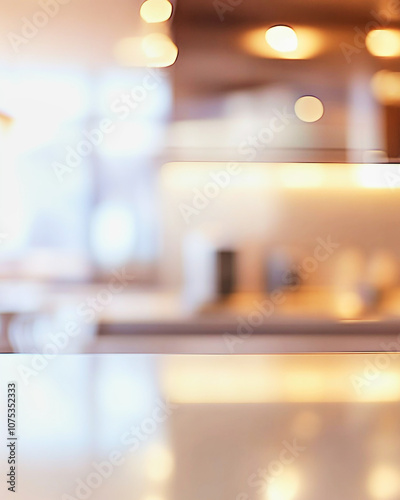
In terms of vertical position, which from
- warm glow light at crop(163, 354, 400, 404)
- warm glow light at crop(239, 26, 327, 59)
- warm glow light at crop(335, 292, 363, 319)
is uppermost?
warm glow light at crop(239, 26, 327, 59)

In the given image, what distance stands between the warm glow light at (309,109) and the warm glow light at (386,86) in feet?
0.29

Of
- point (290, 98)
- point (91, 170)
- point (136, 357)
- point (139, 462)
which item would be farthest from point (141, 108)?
point (139, 462)

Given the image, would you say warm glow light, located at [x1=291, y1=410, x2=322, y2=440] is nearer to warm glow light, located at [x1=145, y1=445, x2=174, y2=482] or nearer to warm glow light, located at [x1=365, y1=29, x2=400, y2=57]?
warm glow light, located at [x1=145, y1=445, x2=174, y2=482]

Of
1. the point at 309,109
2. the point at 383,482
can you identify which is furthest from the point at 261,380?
the point at 309,109

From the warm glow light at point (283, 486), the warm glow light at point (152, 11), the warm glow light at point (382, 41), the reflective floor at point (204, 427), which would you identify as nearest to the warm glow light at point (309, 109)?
the warm glow light at point (382, 41)

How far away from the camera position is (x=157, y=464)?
2.31ft

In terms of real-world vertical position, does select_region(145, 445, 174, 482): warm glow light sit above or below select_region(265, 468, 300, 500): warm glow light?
above

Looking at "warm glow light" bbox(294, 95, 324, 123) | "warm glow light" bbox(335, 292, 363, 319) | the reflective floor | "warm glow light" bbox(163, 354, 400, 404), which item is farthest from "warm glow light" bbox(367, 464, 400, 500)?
"warm glow light" bbox(294, 95, 324, 123)

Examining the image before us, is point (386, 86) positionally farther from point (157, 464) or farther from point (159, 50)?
point (157, 464)

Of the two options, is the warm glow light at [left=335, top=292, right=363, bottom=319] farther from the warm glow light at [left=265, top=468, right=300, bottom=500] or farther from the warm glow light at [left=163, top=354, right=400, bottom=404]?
the warm glow light at [left=265, top=468, right=300, bottom=500]

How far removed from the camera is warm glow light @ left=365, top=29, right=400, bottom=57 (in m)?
0.72

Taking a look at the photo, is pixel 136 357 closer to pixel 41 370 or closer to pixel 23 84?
pixel 41 370

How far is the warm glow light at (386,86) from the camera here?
72 cm

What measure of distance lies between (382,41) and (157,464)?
0.70m
